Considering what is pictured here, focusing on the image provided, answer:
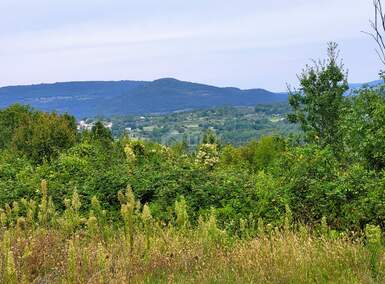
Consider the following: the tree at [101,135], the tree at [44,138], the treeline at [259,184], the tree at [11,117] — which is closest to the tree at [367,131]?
the treeline at [259,184]

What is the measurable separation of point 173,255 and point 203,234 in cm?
48

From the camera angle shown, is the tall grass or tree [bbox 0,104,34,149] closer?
the tall grass

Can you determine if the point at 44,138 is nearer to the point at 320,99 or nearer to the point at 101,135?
the point at 101,135

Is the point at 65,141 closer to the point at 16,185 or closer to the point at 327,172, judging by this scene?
the point at 16,185

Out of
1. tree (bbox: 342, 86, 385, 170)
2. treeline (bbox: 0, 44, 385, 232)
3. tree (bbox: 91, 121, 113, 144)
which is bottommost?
tree (bbox: 91, 121, 113, 144)

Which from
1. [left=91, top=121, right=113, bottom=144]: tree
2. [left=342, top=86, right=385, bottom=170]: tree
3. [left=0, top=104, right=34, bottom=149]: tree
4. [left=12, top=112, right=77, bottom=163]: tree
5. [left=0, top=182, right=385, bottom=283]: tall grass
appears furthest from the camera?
[left=0, top=104, right=34, bottom=149]: tree

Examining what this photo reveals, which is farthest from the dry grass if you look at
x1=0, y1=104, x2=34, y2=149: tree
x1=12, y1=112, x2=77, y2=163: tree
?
x1=0, y1=104, x2=34, y2=149: tree

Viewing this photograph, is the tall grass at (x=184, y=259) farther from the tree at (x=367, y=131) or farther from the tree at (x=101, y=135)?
the tree at (x=101, y=135)

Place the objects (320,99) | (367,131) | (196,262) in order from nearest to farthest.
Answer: (196,262), (367,131), (320,99)

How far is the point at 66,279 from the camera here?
5.08 metres

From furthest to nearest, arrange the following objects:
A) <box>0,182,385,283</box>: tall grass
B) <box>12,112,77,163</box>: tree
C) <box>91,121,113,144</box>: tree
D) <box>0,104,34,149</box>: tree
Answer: <box>0,104,34,149</box>: tree
<box>12,112,77,163</box>: tree
<box>91,121,113,144</box>: tree
<box>0,182,385,283</box>: tall grass

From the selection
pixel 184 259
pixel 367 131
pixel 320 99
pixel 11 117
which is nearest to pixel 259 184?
pixel 367 131

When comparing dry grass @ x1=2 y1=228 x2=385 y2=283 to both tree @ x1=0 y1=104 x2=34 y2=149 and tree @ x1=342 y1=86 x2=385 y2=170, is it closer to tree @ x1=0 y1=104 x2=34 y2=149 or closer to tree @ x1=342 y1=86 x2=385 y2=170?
tree @ x1=342 y1=86 x2=385 y2=170

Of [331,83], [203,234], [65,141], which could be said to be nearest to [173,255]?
[203,234]
